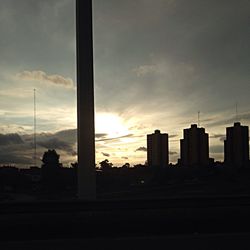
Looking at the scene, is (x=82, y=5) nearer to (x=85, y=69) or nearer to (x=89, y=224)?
(x=85, y=69)

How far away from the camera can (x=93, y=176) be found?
1742 centimetres

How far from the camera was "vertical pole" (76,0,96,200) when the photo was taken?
1759 centimetres

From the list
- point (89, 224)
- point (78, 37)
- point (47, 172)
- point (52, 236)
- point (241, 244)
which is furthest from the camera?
point (47, 172)

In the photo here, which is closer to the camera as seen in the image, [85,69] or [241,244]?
[241,244]

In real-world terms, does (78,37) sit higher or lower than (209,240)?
higher

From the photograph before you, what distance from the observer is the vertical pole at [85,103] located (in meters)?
17.6

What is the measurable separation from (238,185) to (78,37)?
76.9ft

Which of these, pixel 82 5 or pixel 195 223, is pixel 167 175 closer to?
pixel 82 5

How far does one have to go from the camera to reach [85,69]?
18.2 metres

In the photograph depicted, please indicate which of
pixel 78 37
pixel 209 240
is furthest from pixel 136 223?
pixel 78 37

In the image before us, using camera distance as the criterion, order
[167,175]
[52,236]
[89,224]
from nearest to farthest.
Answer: [52,236], [89,224], [167,175]

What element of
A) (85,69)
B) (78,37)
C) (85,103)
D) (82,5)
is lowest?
(85,103)

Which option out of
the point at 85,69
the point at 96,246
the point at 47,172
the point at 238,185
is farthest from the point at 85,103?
the point at 47,172

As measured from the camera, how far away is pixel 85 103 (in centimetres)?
1772
